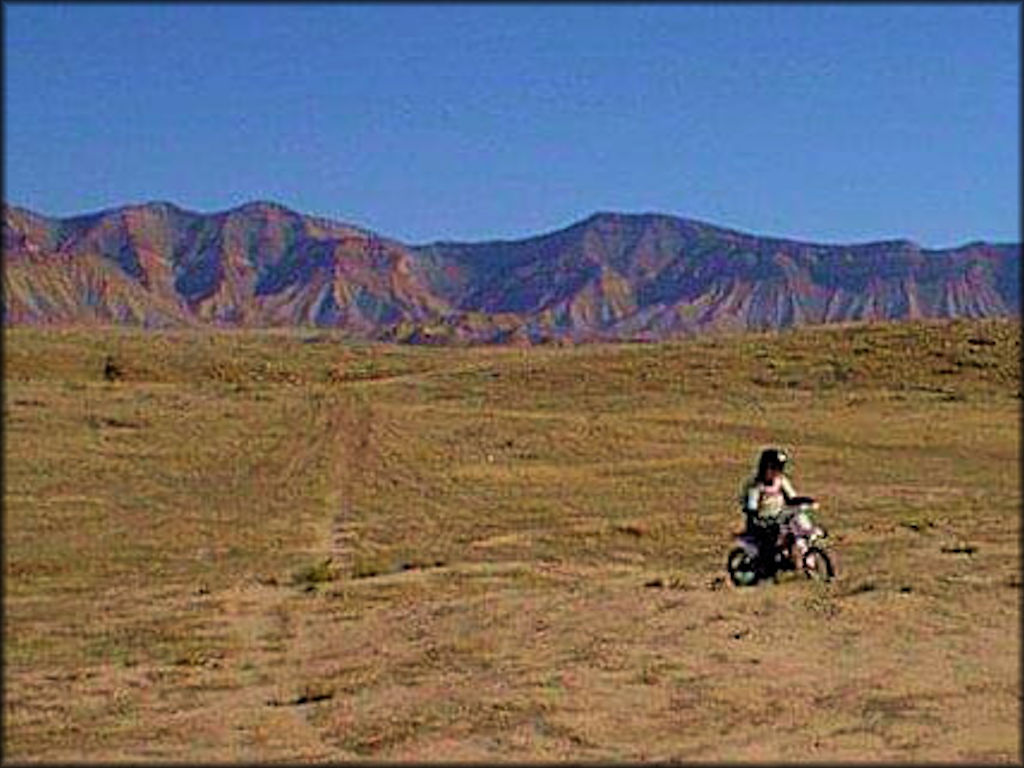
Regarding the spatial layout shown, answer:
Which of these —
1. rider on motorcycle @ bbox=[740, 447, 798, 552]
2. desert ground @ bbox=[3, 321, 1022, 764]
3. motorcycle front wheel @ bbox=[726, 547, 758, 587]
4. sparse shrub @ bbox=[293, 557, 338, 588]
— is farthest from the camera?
sparse shrub @ bbox=[293, 557, 338, 588]

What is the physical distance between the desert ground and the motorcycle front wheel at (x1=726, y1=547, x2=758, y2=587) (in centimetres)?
44

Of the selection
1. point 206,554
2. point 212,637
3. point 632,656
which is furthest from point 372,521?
point 632,656

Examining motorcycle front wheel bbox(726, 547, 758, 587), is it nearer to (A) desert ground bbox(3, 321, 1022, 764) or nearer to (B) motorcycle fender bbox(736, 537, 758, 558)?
(B) motorcycle fender bbox(736, 537, 758, 558)

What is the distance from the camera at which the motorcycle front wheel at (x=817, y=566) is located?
1525cm

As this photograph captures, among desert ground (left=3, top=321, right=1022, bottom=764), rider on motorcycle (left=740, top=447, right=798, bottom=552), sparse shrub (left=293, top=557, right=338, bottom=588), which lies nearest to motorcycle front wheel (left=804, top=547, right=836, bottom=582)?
desert ground (left=3, top=321, right=1022, bottom=764)

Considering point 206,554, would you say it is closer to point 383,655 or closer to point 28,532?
point 28,532

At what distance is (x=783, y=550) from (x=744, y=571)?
1.29 feet

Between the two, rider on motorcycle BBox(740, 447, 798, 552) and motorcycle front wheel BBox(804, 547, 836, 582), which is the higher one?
rider on motorcycle BBox(740, 447, 798, 552)

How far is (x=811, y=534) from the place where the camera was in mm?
15211

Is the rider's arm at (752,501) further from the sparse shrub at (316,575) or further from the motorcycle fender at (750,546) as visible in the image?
the sparse shrub at (316,575)

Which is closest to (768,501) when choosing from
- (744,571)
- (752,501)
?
(752,501)

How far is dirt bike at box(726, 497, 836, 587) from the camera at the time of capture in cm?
1507

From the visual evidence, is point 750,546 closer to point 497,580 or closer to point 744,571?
point 744,571

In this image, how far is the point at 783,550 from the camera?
1522 cm
